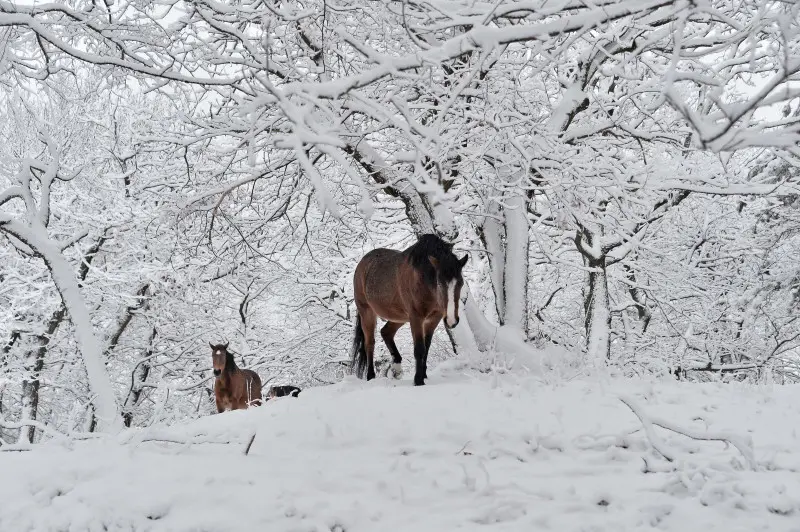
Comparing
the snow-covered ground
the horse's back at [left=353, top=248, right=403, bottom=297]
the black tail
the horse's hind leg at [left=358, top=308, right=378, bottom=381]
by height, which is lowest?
the snow-covered ground

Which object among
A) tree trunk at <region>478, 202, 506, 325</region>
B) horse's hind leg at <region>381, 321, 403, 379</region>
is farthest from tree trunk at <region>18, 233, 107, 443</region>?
tree trunk at <region>478, 202, 506, 325</region>

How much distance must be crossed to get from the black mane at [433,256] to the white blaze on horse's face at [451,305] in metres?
0.08

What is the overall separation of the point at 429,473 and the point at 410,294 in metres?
3.42

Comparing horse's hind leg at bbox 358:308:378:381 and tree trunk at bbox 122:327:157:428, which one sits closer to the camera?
horse's hind leg at bbox 358:308:378:381

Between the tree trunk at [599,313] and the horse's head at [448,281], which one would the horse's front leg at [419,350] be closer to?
the horse's head at [448,281]

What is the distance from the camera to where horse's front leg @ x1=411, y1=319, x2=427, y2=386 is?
6.95 metres

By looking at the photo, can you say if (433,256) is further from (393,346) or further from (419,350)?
(393,346)

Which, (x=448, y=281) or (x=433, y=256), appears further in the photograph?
(x=433, y=256)

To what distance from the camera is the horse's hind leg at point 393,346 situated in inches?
313

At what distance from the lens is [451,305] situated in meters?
6.50

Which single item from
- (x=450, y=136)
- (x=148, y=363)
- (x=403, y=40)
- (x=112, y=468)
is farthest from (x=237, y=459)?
(x=148, y=363)

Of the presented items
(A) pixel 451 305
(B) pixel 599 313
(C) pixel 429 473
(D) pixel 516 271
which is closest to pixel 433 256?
(A) pixel 451 305

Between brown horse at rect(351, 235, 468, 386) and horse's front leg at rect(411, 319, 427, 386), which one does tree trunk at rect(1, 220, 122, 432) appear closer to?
brown horse at rect(351, 235, 468, 386)

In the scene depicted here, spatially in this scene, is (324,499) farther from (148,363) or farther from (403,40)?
(148,363)
